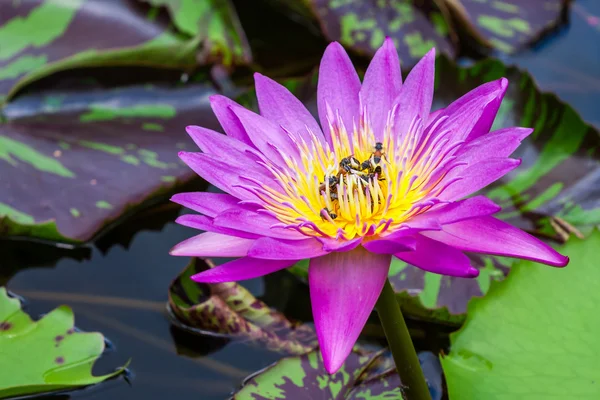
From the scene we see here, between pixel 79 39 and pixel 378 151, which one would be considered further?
pixel 79 39

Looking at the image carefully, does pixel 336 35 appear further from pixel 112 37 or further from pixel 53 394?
pixel 53 394

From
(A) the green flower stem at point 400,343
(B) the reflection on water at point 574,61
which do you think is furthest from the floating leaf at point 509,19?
(A) the green flower stem at point 400,343

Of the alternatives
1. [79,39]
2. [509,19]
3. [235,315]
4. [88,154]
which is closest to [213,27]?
[79,39]

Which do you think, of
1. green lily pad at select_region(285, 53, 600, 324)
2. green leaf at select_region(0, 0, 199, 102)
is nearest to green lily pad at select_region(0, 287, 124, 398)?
green lily pad at select_region(285, 53, 600, 324)

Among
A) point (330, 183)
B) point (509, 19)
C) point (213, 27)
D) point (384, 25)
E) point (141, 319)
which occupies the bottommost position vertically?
point (141, 319)

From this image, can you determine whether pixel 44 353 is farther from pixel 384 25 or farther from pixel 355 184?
pixel 384 25

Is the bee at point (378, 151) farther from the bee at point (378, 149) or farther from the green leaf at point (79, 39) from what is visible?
the green leaf at point (79, 39)
